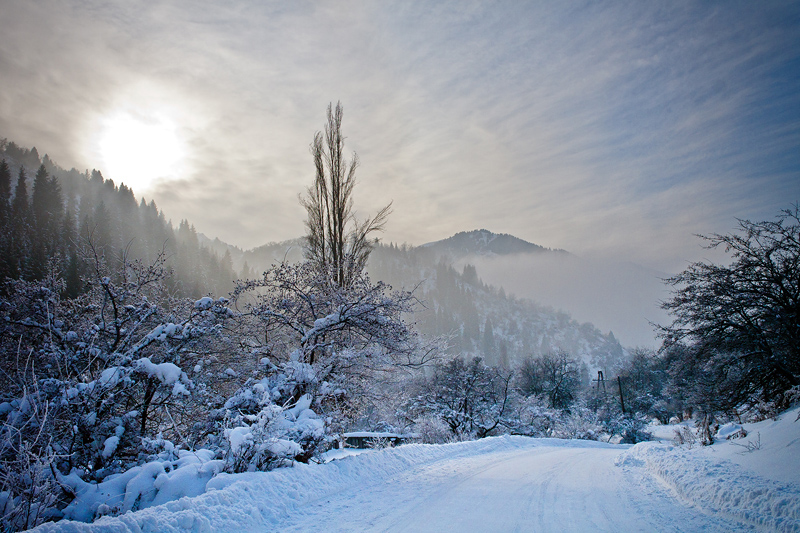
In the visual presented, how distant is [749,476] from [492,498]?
13.1 feet

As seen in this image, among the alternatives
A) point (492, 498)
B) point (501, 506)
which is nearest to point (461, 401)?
point (492, 498)

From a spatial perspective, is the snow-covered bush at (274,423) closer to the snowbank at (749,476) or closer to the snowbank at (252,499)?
the snowbank at (252,499)

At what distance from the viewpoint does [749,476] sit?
18.6 ft

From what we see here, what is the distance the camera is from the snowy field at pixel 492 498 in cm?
433

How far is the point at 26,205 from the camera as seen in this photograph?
53812 mm

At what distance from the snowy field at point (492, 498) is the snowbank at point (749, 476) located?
0.02 metres

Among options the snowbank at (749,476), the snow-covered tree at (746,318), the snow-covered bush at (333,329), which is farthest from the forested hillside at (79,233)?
the snow-covered tree at (746,318)

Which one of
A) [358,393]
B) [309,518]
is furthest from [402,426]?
[309,518]

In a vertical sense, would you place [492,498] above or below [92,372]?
below

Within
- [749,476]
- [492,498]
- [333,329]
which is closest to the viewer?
[749,476]

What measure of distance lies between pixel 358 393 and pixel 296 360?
1795 millimetres

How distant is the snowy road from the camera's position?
4559 millimetres

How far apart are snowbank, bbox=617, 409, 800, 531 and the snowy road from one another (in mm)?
297

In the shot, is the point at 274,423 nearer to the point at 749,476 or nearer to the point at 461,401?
the point at 749,476
